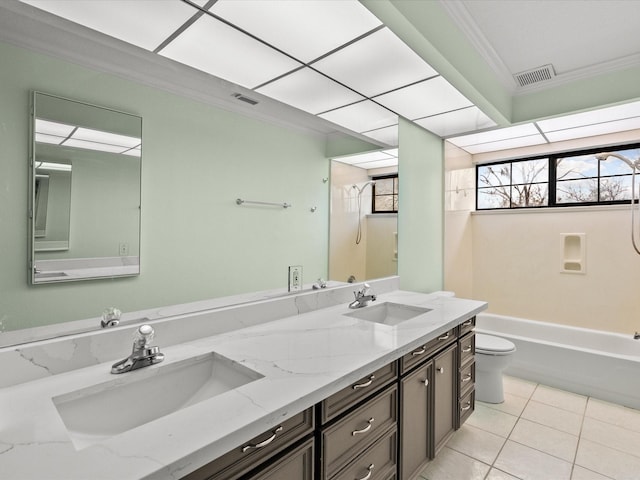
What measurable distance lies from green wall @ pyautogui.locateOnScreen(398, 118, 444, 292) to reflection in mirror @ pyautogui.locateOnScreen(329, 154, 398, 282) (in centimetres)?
16

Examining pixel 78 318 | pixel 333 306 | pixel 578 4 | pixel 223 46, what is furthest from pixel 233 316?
pixel 578 4

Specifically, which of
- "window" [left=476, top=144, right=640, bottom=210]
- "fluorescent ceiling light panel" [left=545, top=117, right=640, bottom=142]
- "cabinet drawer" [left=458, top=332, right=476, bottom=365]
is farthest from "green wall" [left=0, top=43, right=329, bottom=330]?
"window" [left=476, top=144, right=640, bottom=210]

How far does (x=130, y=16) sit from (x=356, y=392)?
5.27 ft

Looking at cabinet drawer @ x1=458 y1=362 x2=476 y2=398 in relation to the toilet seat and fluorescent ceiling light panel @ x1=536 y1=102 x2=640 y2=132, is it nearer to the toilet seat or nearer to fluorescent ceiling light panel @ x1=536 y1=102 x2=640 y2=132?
the toilet seat

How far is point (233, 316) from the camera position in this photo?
154 centimetres

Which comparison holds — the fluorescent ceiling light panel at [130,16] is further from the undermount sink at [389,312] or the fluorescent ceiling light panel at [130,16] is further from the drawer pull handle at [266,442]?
the undermount sink at [389,312]

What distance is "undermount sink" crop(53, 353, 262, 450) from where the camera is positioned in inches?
36.7

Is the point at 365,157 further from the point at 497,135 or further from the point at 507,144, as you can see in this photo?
the point at 507,144

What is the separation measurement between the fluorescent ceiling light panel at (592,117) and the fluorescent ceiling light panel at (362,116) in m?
1.55

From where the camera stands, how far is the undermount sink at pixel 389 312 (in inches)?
80.5

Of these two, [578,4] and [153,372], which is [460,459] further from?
[578,4]

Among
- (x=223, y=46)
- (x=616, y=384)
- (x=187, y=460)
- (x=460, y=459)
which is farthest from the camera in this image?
(x=616, y=384)

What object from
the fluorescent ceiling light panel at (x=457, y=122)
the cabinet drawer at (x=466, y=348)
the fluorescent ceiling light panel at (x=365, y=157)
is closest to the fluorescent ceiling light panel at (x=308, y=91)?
the fluorescent ceiling light panel at (x=365, y=157)

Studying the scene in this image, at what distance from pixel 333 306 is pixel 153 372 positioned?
1186mm
